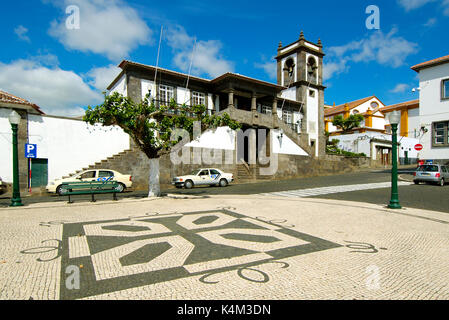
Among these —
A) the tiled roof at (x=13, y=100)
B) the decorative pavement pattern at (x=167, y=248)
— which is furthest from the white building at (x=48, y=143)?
the decorative pavement pattern at (x=167, y=248)

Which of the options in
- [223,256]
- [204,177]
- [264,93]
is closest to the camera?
[223,256]

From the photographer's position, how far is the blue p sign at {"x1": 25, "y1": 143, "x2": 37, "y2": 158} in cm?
1583

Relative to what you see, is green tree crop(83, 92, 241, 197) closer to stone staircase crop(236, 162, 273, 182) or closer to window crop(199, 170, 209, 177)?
window crop(199, 170, 209, 177)

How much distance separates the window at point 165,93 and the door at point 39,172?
9.98 meters

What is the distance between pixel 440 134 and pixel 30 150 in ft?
101

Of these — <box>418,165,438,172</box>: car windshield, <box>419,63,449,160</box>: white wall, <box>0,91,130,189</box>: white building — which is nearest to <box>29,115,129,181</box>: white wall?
<box>0,91,130,189</box>: white building

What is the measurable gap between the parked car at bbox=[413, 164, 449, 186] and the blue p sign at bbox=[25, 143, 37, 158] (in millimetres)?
24433

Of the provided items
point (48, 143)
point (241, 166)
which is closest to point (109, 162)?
point (48, 143)

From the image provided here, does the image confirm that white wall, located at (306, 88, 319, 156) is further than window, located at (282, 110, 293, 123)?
Yes

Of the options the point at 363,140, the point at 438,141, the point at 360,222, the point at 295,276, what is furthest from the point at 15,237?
the point at 363,140

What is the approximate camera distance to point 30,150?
15930mm

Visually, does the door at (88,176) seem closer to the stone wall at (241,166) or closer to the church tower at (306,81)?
the stone wall at (241,166)

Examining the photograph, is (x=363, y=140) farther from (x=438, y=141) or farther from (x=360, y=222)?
(x=360, y=222)

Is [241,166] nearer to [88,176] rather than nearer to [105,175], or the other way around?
[105,175]
